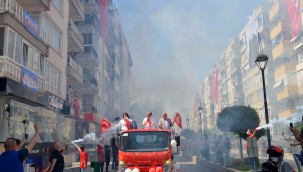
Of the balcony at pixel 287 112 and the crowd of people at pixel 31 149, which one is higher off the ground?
the balcony at pixel 287 112

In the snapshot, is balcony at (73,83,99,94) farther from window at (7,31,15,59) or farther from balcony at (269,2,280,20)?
balcony at (269,2,280,20)

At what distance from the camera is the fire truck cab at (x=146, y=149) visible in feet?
32.2

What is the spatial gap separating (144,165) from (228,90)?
8133cm

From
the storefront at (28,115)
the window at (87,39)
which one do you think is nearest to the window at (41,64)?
the storefront at (28,115)

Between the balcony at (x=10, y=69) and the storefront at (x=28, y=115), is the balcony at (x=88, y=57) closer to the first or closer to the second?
the storefront at (x=28, y=115)

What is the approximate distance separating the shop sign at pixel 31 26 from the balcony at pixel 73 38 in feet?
26.2

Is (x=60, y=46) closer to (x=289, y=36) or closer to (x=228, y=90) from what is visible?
(x=289, y=36)

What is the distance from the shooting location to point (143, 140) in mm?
10461

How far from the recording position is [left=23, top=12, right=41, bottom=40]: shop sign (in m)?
17.3

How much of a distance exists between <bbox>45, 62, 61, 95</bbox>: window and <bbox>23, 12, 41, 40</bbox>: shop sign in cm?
335

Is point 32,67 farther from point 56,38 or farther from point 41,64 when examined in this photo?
point 56,38

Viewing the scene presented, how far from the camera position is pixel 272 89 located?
170 ft

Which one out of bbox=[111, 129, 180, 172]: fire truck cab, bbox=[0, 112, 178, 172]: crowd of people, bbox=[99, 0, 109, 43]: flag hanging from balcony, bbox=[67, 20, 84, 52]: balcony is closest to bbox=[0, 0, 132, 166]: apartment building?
bbox=[67, 20, 84, 52]: balcony

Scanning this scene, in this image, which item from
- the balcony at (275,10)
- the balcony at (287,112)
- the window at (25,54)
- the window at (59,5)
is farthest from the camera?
the balcony at (275,10)
